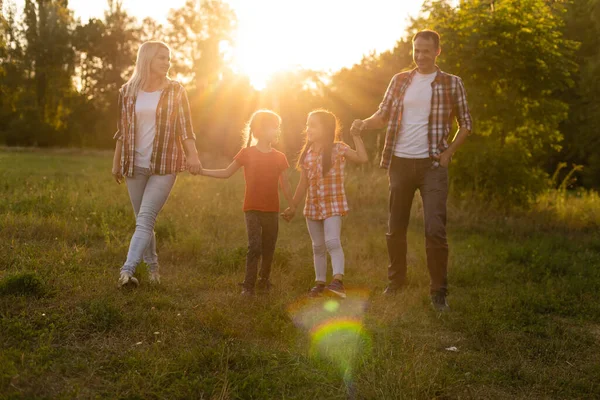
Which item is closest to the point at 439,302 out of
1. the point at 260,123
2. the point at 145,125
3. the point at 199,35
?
the point at 260,123

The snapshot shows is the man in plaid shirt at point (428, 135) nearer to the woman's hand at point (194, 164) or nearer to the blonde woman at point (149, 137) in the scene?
the woman's hand at point (194, 164)

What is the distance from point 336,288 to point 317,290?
0.18 m

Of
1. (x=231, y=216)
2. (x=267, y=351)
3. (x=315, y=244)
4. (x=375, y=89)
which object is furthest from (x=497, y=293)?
(x=375, y=89)

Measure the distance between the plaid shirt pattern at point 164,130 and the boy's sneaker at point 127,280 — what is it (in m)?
0.90

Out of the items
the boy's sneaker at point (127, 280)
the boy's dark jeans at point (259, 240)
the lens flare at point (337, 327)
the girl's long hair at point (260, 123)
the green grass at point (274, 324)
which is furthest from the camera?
the girl's long hair at point (260, 123)

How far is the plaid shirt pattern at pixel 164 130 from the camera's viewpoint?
16.5 feet

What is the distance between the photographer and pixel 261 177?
207 inches

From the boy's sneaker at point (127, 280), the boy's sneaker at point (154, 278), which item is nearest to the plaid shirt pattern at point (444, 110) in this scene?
the boy's sneaker at point (154, 278)

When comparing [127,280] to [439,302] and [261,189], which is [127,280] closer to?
[261,189]

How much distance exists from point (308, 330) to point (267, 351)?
685 millimetres

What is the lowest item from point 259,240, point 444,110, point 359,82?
point 259,240

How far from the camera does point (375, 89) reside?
26.8 meters

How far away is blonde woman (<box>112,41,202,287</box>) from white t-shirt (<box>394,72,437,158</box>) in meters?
2.02

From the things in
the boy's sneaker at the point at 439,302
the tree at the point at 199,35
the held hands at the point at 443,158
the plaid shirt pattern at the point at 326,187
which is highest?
the tree at the point at 199,35
